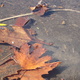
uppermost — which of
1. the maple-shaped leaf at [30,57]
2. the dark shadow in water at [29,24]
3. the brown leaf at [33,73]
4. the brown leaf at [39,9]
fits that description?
the brown leaf at [39,9]

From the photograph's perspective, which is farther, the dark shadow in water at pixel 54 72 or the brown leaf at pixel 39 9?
the brown leaf at pixel 39 9

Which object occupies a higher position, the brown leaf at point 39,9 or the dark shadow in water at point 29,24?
the brown leaf at point 39,9

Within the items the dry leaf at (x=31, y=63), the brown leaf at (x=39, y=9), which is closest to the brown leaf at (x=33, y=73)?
the dry leaf at (x=31, y=63)

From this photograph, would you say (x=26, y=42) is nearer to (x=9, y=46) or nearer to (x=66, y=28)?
(x=9, y=46)

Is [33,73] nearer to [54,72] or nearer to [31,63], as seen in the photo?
[31,63]

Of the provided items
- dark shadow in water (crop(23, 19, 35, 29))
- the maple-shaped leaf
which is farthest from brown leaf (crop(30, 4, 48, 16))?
the maple-shaped leaf

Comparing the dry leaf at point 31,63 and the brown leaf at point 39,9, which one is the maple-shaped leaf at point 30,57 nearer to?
the dry leaf at point 31,63

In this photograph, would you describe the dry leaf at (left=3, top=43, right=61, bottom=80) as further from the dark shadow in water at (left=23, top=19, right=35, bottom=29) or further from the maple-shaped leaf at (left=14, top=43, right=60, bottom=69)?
the dark shadow in water at (left=23, top=19, right=35, bottom=29)

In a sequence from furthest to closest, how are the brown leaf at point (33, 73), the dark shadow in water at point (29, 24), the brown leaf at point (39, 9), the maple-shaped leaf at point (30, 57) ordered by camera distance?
1. the brown leaf at point (39, 9)
2. the dark shadow in water at point (29, 24)
3. the maple-shaped leaf at point (30, 57)
4. the brown leaf at point (33, 73)
